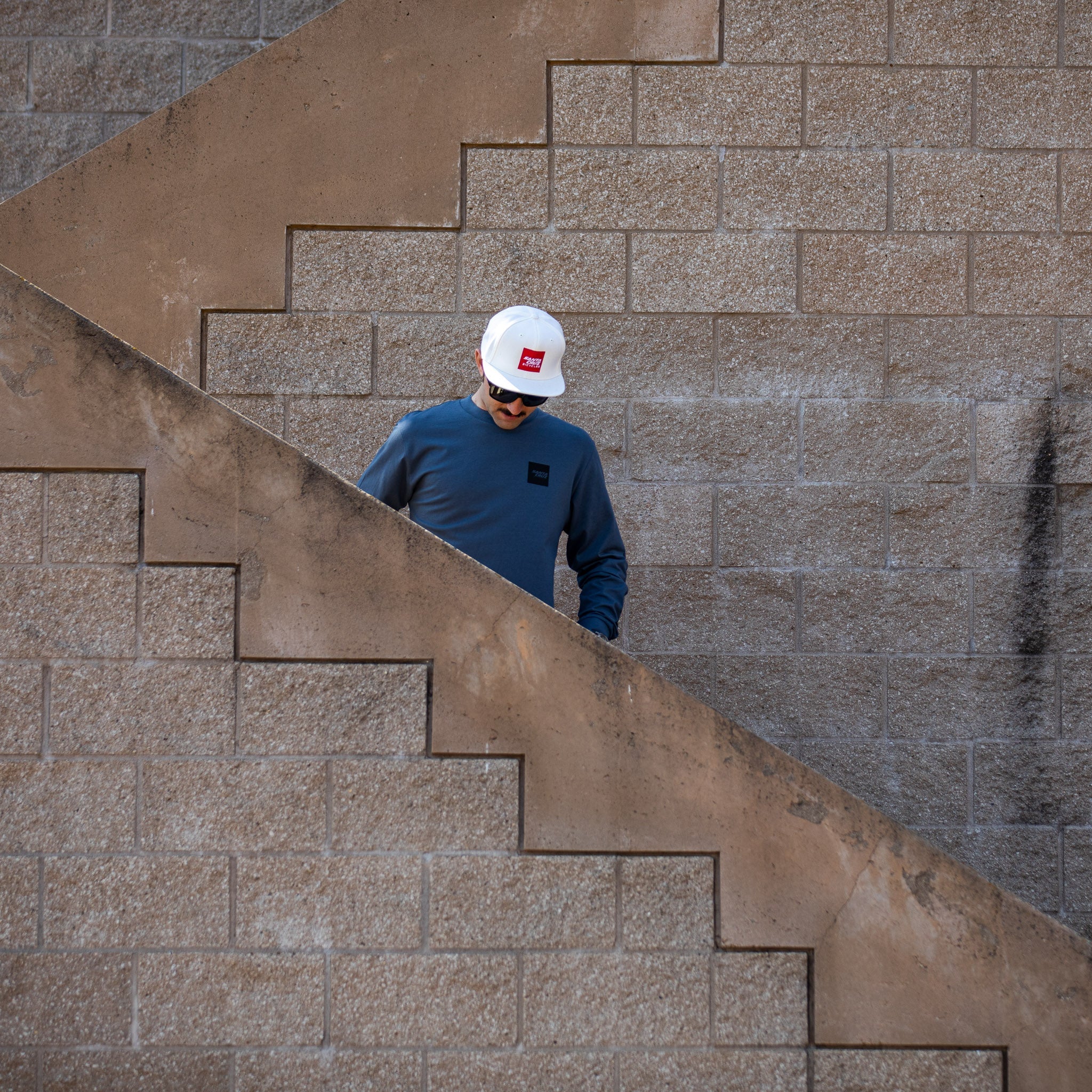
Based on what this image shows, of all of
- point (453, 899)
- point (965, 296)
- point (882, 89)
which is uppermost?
point (882, 89)

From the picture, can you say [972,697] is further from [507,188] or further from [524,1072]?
[507,188]

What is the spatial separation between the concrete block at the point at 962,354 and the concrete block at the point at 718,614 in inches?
36.0

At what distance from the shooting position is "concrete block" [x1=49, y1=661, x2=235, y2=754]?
244cm

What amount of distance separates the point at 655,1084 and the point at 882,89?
3546 millimetres

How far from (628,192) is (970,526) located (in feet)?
6.07

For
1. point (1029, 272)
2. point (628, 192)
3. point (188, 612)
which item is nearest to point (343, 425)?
point (628, 192)

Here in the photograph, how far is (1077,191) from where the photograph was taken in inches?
152

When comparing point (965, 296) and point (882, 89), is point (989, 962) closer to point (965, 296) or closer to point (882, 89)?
point (965, 296)

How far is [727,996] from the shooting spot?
7.96 ft

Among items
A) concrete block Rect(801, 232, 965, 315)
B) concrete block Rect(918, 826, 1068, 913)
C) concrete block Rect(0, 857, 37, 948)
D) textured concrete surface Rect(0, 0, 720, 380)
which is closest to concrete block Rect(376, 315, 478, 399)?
textured concrete surface Rect(0, 0, 720, 380)

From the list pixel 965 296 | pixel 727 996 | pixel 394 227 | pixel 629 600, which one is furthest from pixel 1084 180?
pixel 727 996

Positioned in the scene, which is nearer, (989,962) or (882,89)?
(989,962)

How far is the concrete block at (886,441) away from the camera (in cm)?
388

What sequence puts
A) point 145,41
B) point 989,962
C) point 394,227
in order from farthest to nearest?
point 145,41 < point 394,227 < point 989,962
